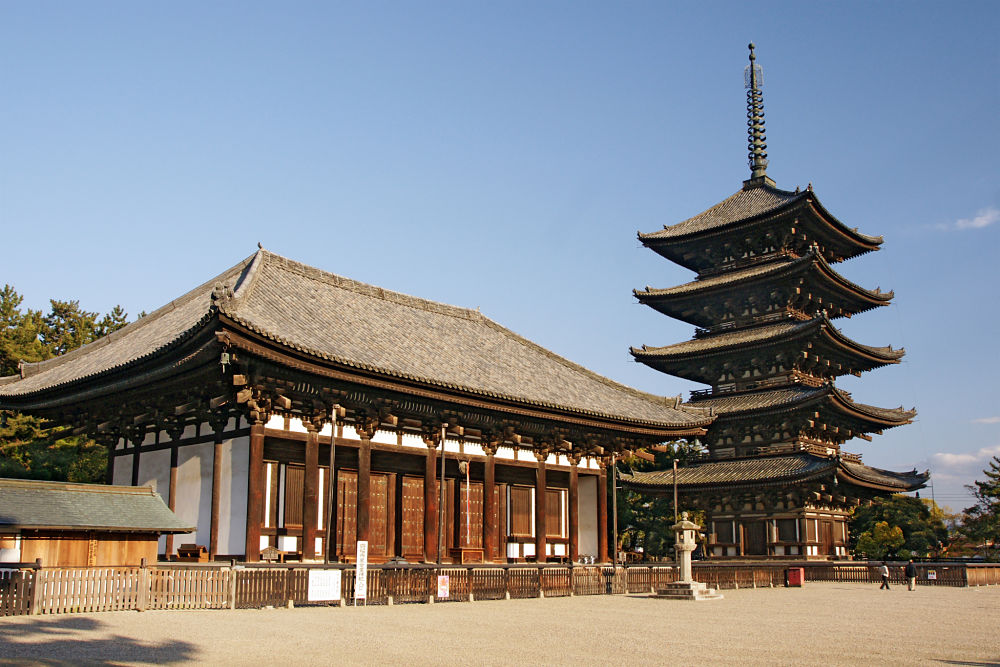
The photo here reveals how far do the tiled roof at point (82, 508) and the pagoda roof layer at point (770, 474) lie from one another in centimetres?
2866

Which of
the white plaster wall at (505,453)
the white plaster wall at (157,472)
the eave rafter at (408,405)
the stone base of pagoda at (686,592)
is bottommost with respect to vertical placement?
the stone base of pagoda at (686,592)

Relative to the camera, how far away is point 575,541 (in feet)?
107

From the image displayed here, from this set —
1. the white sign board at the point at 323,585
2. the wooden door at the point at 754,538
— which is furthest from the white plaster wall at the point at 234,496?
the wooden door at the point at 754,538

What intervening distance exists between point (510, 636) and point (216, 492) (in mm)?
11708

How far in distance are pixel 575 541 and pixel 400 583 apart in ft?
34.9

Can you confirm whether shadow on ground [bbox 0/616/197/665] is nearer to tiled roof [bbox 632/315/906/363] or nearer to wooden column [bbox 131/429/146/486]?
wooden column [bbox 131/429/146/486]

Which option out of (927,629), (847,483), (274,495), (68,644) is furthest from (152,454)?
(847,483)

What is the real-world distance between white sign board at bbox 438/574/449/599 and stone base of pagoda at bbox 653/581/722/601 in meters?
7.73

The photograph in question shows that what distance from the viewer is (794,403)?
42.4m

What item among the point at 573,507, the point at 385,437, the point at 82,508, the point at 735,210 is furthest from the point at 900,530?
the point at 82,508

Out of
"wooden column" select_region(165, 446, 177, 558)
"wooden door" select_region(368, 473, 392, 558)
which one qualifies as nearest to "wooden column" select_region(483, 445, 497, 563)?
"wooden door" select_region(368, 473, 392, 558)

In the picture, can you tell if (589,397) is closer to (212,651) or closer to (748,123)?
(212,651)

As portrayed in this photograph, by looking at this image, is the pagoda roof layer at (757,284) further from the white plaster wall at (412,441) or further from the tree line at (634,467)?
the white plaster wall at (412,441)

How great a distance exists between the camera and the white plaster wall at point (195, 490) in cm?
2492
